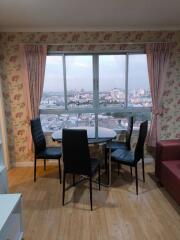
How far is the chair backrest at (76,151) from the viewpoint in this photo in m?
2.56

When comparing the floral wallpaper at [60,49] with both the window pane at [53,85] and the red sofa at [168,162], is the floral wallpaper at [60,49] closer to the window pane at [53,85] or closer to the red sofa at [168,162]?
the window pane at [53,85]

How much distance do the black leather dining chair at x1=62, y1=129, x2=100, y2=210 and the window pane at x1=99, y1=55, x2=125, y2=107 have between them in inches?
64.2

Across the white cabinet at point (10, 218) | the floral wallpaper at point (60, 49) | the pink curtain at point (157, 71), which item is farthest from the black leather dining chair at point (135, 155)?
the white cabinet at point (10, 218)

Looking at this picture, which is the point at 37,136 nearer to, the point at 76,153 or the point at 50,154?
the point at 50,154

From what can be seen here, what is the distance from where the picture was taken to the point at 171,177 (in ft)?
9.10

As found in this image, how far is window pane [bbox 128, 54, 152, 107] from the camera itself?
397 cm

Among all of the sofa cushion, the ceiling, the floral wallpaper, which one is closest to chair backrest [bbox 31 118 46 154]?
the floral wallpaper

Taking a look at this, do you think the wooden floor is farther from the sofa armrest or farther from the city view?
the city view

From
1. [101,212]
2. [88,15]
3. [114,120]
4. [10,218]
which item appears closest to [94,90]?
[114,120]

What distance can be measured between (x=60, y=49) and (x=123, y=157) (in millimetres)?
2146

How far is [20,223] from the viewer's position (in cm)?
217

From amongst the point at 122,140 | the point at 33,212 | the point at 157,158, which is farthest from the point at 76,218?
the point at 122,140

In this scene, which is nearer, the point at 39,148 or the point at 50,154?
the point at 50,154

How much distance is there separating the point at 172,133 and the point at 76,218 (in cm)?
250
